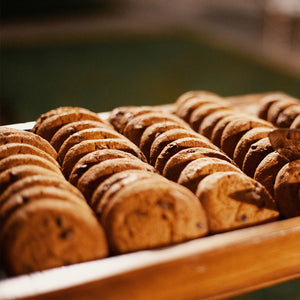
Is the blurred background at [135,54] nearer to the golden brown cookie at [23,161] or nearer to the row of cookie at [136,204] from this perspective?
the row of cookie at [136,204]

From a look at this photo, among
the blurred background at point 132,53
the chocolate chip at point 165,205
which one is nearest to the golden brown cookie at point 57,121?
the chocolate chip at point 165,205

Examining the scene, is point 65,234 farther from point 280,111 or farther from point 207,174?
point 280,111

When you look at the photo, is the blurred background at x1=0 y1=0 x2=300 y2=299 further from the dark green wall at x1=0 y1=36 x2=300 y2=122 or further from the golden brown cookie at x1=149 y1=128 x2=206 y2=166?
the golden brown cookie at x1=149 y1=128 x2=206 y2=166

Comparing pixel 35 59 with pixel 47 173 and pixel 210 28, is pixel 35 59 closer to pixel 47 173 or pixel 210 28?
pixel 210 28

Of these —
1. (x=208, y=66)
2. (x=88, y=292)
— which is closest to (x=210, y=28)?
(x=208, y=66)

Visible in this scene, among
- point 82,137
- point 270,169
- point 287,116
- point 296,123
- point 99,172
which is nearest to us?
point 99,172

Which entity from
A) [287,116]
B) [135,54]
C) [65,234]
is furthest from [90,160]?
[135,54]
